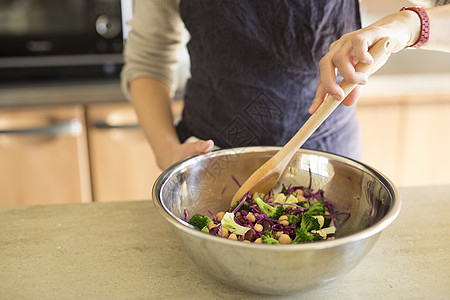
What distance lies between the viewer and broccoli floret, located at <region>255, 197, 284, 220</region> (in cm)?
81

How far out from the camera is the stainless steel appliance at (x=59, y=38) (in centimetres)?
189

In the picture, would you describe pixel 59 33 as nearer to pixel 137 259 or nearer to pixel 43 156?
pixel 43 156

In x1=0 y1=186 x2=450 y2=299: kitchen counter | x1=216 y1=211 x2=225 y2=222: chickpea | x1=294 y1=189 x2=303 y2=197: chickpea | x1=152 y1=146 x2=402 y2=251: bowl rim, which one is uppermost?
x1=152 y1=146 x2=402 y2=251: bowl rim

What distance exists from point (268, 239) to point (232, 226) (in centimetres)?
8

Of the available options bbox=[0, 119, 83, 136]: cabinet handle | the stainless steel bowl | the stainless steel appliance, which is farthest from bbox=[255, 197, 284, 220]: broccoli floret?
the stainless steel appliance

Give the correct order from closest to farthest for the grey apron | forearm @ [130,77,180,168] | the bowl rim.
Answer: the bowl rim, the grey apron, forearm @ [130,77,180,168]

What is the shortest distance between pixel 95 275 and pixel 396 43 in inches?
24.1

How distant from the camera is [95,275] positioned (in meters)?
0.74

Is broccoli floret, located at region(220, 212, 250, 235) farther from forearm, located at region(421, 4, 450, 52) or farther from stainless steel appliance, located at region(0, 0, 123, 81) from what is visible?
stainless steel appliance, located at region(0, 0, 123, 81)

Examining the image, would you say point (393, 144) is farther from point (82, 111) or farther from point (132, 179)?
point (82, 111)

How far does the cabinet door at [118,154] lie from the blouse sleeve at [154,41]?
546mm

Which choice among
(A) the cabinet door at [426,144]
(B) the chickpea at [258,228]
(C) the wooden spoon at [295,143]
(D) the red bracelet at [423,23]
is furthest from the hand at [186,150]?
(A) the cabinet door at [426,144]

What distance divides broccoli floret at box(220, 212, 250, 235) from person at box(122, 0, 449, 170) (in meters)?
0.18

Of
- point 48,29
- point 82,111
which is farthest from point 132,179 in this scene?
point 48,29
